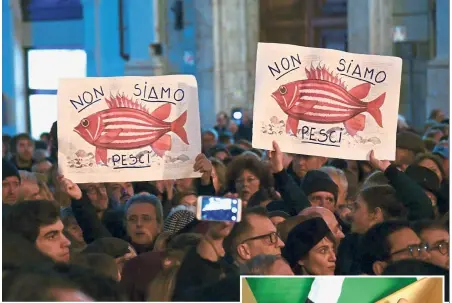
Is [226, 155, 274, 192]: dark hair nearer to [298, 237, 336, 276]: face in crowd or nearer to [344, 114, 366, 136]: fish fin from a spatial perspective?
[344, 114, 366, 136]: fish fin

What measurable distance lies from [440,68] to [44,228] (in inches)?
121

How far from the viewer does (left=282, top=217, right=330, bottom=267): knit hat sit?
363 cm

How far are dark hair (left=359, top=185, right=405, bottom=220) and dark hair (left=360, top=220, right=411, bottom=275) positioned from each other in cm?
20

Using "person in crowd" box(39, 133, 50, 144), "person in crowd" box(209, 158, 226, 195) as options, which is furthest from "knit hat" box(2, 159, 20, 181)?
"person in crowd" box(39, 133, 50, 144)

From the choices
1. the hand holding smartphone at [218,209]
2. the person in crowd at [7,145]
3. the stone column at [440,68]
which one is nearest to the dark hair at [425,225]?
the hand holding smartphone at [218,209]

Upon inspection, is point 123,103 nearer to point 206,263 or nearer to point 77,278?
point 206,263

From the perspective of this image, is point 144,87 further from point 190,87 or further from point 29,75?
point 29,75

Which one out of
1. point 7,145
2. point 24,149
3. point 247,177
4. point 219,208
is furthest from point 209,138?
point 219,208

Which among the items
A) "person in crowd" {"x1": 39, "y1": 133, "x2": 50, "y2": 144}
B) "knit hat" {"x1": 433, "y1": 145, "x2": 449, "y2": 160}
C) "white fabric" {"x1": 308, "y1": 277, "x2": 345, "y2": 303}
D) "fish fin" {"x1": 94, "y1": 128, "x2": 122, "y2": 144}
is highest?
"fish fin" {"x1": 94, "y1": 128, "x2": 122, "y2": 144}

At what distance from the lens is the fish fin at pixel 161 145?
4160 mm

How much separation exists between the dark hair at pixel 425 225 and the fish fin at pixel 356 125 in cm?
54

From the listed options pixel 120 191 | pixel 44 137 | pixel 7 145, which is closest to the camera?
pixel 120 191

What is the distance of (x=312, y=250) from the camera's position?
143 inches

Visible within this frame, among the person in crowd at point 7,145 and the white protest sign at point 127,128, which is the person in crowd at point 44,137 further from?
the white protest sign at point 127,128
